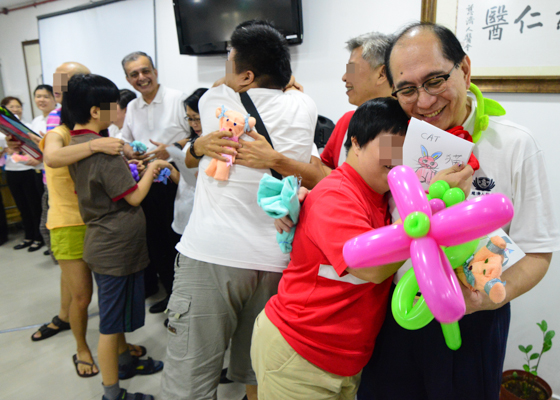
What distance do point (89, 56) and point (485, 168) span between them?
13.8 feet

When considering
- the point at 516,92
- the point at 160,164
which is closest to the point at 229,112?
the point at 160,164

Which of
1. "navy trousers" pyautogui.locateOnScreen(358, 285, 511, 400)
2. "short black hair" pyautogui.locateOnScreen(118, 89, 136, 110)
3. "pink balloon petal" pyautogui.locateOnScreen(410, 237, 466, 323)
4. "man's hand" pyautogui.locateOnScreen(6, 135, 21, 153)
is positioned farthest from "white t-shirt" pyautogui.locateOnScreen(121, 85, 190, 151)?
"pink balloon petal" pyautogui.locateOnScreen(410, 237, 466, 323)

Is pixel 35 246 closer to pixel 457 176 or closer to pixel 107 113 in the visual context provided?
pixel 107 113

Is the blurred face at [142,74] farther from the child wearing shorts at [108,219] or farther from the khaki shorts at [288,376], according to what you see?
the khaki shorts at [288,376]

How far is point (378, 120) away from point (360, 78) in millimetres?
601

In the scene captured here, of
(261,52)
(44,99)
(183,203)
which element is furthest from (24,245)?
(261,52)

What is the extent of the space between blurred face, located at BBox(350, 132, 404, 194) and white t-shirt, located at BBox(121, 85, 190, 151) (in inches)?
74.8

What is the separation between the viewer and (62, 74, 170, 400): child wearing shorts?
1.51m

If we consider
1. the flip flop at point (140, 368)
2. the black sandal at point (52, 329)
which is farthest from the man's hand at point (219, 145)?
the black sandal at point (52, 329)

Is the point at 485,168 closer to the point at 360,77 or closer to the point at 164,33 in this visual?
the point at 360,77

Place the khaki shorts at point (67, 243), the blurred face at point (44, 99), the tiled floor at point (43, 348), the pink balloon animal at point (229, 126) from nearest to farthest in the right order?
the pink balloon animal at point (229, 126), the khaki shorts at point (67, 243), the tiled floor at point (43, 348), the blurred face at point (44, 99)

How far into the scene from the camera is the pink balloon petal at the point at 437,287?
0.52 metres

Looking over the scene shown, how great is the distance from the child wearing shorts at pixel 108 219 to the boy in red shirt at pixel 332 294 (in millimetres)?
939

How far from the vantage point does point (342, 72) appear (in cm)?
222
